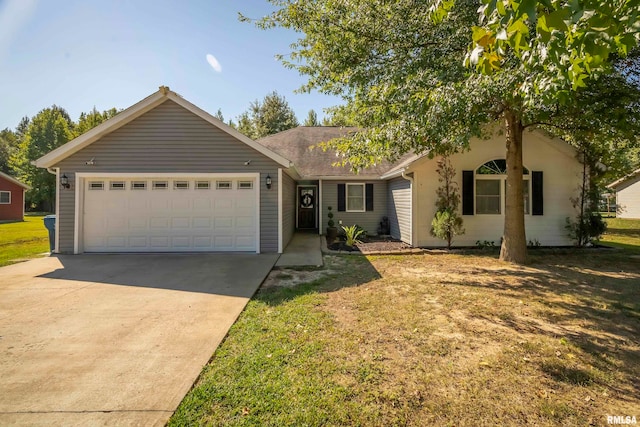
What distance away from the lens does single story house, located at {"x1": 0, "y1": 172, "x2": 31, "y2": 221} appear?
72.7 feet

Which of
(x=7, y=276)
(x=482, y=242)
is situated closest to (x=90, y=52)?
(x=7, y=276)

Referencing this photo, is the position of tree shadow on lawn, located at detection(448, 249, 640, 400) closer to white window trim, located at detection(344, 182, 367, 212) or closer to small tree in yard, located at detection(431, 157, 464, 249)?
small tree in yard, located at detection(431, 157, 464, 249)

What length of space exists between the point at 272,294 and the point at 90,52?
9352 mm

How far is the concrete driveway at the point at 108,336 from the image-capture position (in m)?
2.41

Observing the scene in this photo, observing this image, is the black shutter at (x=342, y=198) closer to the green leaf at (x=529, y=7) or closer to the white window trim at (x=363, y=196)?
the white window trim at (x=363, y=196)

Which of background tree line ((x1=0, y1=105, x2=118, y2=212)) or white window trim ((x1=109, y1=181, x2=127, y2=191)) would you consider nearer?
white window trim ((x1=109, y1=181, x2=127, y2=191))

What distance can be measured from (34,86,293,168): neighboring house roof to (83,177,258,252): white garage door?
0.99 meters

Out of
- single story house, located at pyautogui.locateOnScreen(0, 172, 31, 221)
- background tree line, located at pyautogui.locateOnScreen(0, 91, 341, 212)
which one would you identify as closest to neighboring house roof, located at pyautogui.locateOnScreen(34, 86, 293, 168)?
single story house, located at pyautogui.locateOnScreen(0, 172, 31, 221)

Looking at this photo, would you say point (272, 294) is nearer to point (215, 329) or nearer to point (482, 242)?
point (215, 329)

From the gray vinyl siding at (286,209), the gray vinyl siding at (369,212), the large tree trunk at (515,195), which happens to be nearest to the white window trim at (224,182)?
the gray vinyl siding at (286,209)

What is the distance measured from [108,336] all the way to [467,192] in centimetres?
993

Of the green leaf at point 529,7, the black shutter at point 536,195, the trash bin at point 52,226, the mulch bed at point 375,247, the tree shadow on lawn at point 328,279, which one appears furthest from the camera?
the black shutter at point 536,195

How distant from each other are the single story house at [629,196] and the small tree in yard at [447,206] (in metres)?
21.9

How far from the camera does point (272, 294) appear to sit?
5.25 meters
